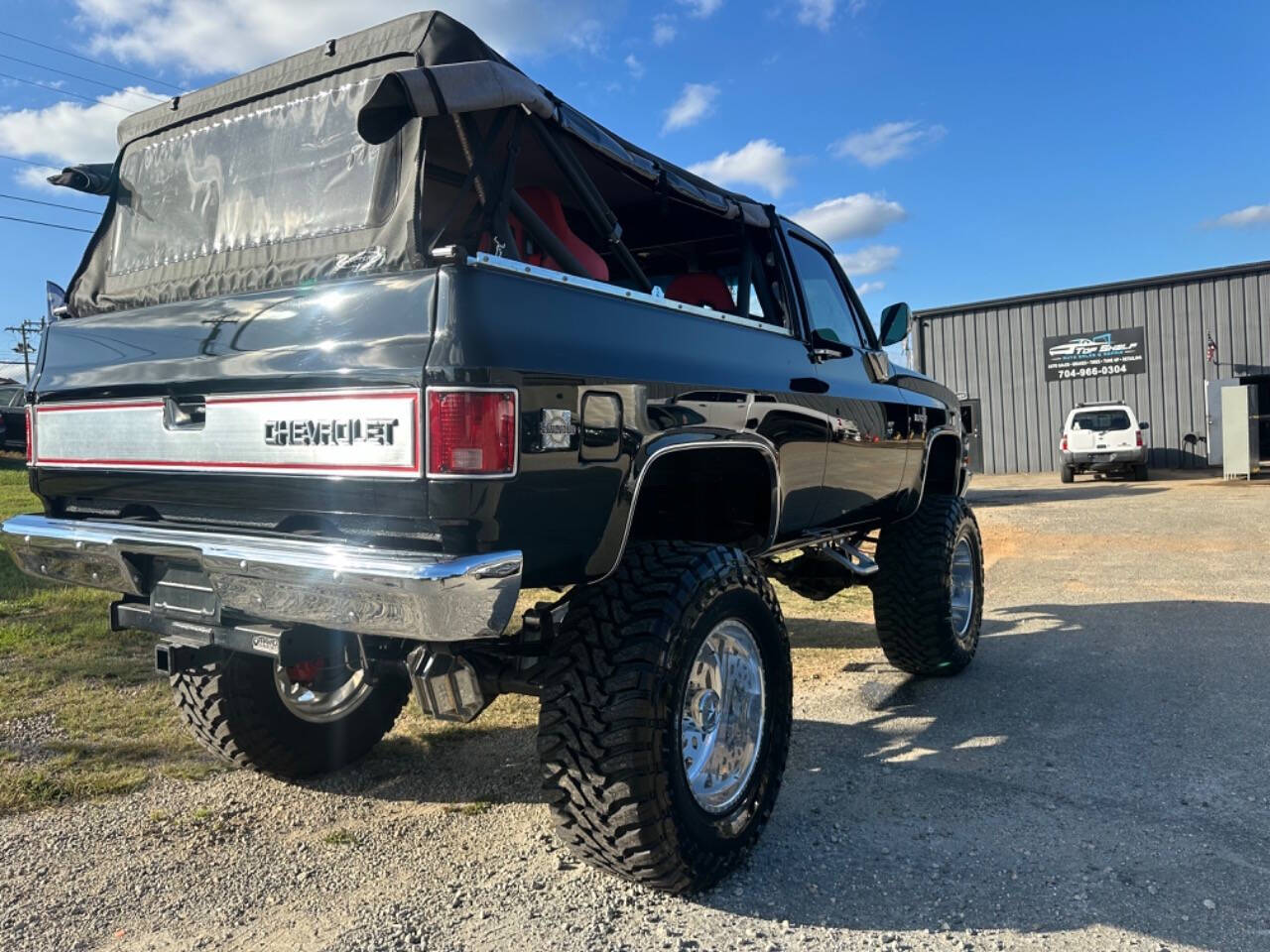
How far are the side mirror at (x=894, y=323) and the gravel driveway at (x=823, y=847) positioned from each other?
1.86 m

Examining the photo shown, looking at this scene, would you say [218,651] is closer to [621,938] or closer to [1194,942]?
[621,938]

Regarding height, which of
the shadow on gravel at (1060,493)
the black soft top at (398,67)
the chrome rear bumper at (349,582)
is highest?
the black soft top at (398,67)

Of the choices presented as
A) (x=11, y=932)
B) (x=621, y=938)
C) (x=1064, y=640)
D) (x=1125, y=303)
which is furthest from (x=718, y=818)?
(x=1125, y=303)

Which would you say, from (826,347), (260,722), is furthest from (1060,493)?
(260,722)

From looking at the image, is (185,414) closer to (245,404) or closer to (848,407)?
(245,404)

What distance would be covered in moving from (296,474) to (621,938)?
4.83 ft

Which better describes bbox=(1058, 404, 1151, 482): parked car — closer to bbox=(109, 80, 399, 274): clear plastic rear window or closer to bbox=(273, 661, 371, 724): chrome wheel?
bbox=(273, 661, 371, 724): chrome wheel

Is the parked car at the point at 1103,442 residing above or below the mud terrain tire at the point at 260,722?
above

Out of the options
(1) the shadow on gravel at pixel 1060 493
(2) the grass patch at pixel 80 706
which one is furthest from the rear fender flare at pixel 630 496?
(1) the shadow on gravel at pixel 1060 493

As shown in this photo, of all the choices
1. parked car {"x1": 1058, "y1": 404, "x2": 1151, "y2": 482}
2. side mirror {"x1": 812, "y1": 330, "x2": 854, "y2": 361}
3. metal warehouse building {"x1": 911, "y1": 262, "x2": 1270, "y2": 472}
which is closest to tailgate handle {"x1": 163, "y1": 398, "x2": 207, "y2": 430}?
side mirror {"x1": 812, "y1": 330, "x2": 854, "y2": 361}

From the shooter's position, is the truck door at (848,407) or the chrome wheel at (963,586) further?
the chrome wheel at (963,586)

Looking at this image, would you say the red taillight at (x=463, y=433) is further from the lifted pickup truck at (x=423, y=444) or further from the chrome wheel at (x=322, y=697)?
the chrome wheel at (x=322, y=697)

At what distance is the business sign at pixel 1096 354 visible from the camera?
22141mm

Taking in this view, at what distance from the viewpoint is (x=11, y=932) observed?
249cm
